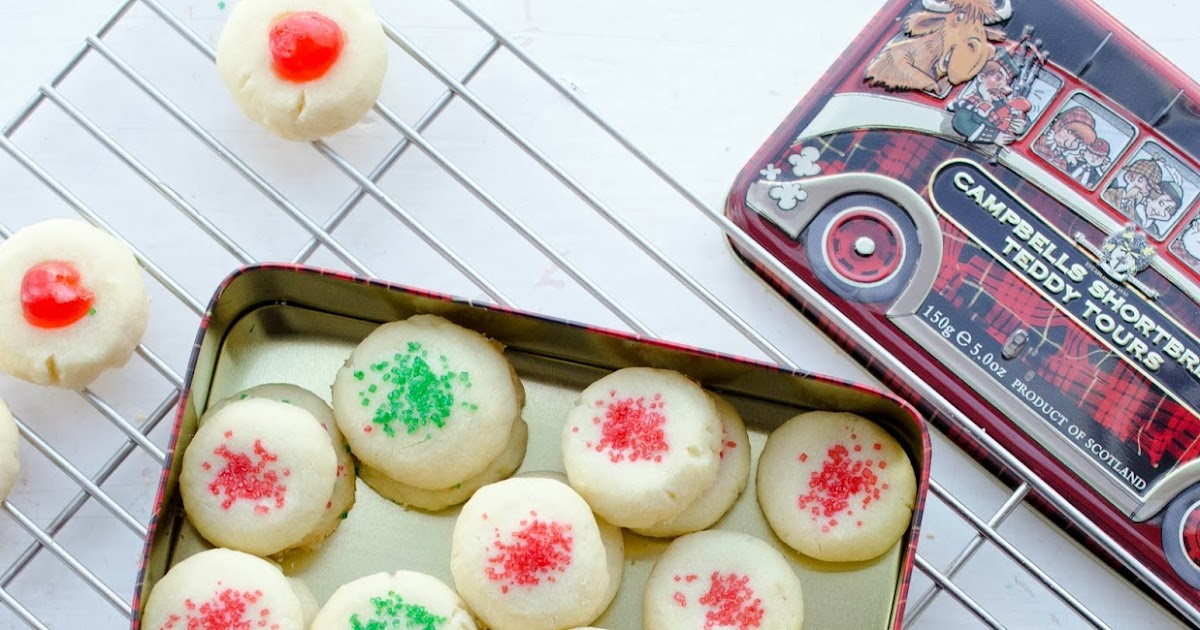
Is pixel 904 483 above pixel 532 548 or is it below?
above

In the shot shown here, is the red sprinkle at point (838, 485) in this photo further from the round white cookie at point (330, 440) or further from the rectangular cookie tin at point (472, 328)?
the round white cookie at point (330, 440)

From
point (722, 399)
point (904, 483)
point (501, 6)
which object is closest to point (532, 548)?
point (722, 399)

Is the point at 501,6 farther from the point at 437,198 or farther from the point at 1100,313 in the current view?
the point at 1100,313

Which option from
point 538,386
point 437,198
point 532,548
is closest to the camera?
point 532,548

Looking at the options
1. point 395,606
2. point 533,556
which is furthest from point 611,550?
point 395,606

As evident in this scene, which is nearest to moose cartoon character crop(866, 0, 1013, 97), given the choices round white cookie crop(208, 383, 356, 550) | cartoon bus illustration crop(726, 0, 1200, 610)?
cartoon bus illustration crop(726, 0, 1200, 610)

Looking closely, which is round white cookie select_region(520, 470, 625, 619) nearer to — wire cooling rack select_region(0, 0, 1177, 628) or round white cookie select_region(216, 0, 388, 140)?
wire cooling rack select_region(0, 0, 1177, 628)
